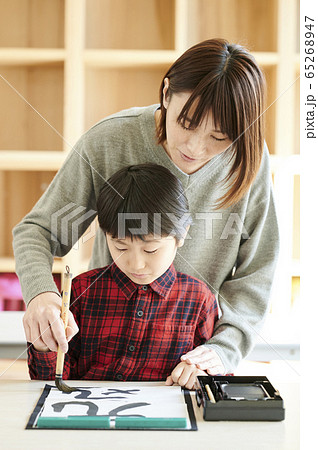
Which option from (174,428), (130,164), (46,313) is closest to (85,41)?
(130,164)

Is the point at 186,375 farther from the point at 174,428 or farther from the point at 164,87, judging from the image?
the point at 164,87

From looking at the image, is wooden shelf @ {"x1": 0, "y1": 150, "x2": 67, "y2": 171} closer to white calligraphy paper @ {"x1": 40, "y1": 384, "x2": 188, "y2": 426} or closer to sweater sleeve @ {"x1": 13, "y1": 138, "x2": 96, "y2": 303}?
sweater sleeve @ {"x1": 13, "y1": 138, "x2": 96, "y2": 303}

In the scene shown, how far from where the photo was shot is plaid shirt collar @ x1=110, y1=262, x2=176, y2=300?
106 cm

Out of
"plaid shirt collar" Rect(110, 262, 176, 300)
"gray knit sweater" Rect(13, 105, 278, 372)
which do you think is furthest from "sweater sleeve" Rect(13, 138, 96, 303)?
"plaid shirt collar" Rect(110, 262, 176, 300)

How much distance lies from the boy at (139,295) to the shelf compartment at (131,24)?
1.11m

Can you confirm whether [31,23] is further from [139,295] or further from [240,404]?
[240,404]

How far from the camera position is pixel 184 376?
88 centimetres

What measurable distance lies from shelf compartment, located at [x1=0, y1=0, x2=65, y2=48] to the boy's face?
122 cm

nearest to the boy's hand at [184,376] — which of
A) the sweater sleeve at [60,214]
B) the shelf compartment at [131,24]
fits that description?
the sweater sleeve at [60,214]

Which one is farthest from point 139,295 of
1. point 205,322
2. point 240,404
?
point 240,404

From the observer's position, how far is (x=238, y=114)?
0.95 metres

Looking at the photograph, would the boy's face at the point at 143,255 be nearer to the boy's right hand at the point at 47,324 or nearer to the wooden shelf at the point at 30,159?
the boy's right hand at the point at 47,324

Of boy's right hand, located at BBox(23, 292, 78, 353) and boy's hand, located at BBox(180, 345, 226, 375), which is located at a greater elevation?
boy's right hand, located at BBox(23, 292, 78, 353)

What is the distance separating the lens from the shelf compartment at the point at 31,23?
1.99 meters
